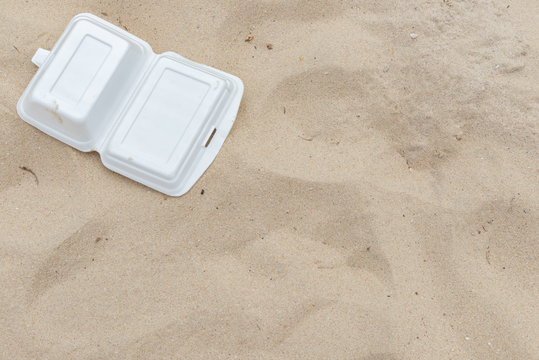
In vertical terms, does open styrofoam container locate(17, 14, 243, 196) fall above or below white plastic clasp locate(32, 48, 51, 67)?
below

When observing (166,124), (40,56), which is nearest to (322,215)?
(166,124)

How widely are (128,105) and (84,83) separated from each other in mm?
137

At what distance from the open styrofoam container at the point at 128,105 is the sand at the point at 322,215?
61 mm

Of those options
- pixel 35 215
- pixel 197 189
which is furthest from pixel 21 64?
pixel 197 189

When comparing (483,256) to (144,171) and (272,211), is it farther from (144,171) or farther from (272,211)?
(144,171)

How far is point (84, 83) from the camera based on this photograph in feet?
4.34

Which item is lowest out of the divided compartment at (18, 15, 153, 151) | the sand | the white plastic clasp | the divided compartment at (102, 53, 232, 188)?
the sand

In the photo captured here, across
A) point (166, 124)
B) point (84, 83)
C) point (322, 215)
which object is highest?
point (84, 83)

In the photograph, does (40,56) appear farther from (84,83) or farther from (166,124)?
(166,124)

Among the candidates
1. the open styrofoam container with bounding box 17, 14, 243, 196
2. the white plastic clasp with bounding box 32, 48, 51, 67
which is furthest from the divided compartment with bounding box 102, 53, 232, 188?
the white plastic clasp with bounding box 32, 48, 51, 67

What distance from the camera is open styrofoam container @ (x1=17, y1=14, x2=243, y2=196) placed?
52.2 inches

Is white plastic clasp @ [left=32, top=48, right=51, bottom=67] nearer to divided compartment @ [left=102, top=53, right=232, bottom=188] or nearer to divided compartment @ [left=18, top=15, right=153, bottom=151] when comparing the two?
divided compartment @ [left=18, top=15, right=153, bottom=151]

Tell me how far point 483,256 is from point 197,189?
88cm

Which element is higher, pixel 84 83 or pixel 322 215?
pixel 84 83
